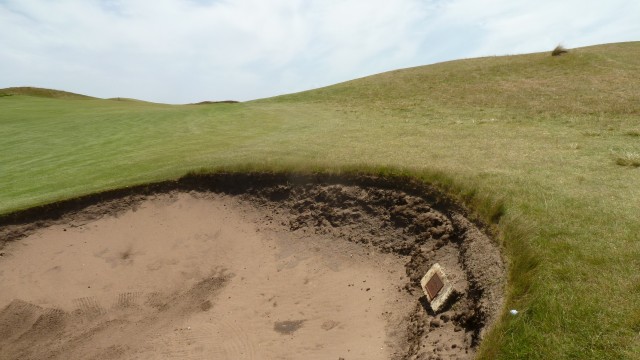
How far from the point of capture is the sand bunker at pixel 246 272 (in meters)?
10.3

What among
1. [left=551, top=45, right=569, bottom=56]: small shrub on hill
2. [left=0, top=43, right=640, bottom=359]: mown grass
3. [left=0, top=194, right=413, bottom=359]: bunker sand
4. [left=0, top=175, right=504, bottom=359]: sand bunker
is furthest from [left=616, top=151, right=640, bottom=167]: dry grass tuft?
[left=551, top=45, right=569, bottom=56]: small shrub on hill

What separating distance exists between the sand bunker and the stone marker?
22 cm

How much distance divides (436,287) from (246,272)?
6.41 meters

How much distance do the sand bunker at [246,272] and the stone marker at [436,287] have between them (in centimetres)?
22

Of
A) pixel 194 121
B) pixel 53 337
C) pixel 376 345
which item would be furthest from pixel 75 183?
pixel 376 345

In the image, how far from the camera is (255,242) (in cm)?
1541

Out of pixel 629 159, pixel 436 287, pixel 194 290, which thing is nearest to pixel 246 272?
pixel 194 290

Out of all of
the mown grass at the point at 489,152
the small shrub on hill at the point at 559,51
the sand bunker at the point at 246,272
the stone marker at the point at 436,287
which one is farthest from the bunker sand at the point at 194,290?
the small shrub on hill at the point at 559,51

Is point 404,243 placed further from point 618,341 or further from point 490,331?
point 618,341

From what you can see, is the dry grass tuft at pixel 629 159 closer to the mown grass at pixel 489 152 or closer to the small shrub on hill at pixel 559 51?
the mown grass at pixel 489 152

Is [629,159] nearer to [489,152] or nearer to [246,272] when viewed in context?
[489,152]

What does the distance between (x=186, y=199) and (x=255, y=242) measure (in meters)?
3.97

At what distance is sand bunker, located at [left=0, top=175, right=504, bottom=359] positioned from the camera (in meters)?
10.3

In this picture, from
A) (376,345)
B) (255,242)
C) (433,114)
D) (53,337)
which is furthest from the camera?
(433,114)
